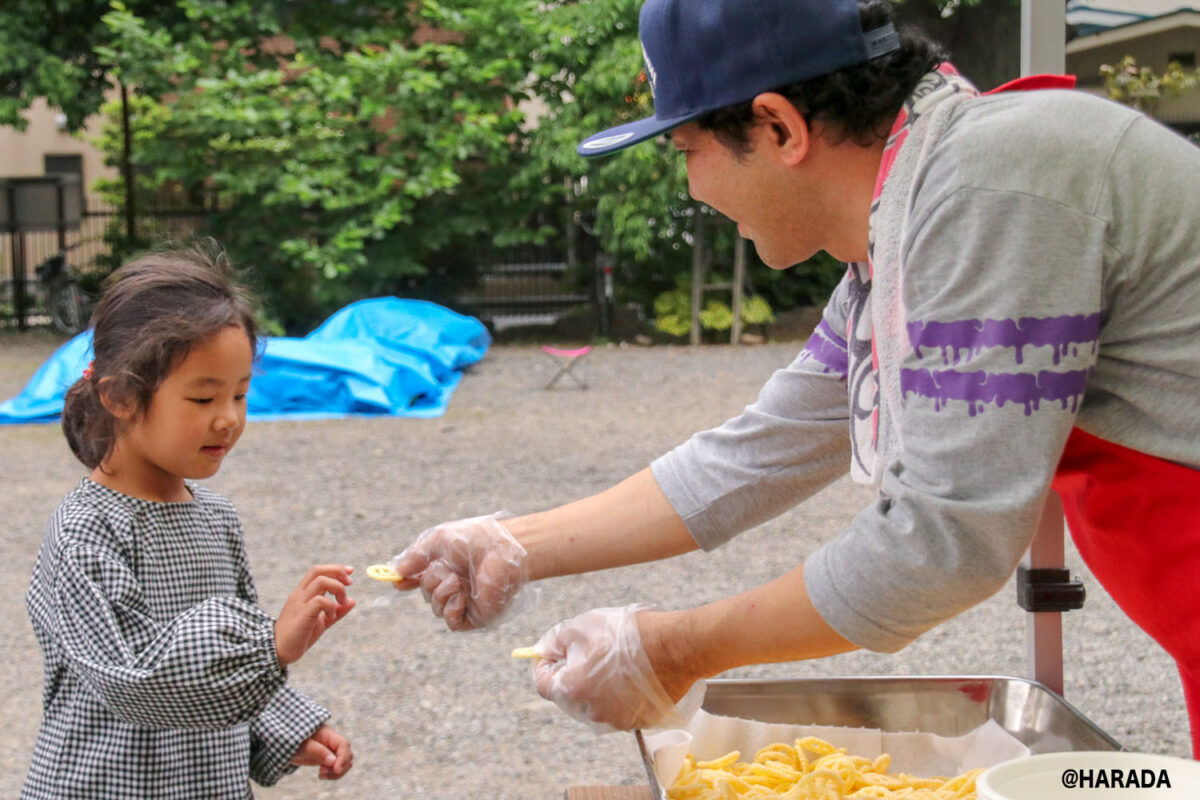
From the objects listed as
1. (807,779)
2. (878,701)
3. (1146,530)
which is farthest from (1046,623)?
(1146,530)

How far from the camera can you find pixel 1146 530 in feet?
4.37

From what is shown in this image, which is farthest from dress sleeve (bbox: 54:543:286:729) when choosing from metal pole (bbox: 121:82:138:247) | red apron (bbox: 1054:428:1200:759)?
metal pole (bbox: 121:82:138:247)

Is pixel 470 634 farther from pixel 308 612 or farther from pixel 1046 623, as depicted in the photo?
pixel 308 612

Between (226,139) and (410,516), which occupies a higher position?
(226,139)

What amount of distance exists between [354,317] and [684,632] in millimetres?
8966

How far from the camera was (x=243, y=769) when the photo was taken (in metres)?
1.79

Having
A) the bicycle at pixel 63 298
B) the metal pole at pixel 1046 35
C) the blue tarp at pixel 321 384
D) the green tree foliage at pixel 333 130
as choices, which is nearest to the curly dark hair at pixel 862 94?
the metal pole at pixel 1046 35

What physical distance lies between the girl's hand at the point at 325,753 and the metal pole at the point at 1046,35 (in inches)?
57.1

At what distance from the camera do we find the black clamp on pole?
191 cm

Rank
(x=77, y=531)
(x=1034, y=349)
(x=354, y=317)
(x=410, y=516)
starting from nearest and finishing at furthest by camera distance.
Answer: (x=1034, y=349), (x=77, y=531), (x=410, y=516), (x=354, y=317)

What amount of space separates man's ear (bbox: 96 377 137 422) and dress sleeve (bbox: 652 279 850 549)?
A: 0.74 m

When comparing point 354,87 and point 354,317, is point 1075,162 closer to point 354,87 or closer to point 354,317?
point 354,317

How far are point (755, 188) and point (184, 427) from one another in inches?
33.0

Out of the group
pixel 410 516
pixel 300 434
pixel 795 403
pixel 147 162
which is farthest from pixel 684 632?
pixel 147 162
